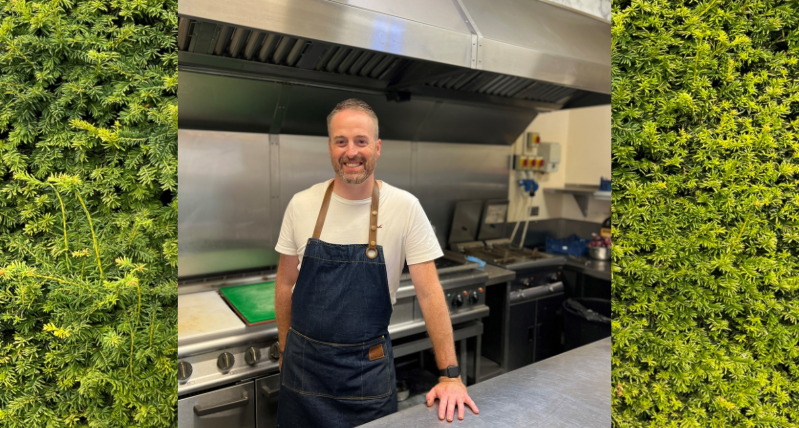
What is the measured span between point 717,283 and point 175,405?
2.81 ft

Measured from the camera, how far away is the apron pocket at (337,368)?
143 centimetres

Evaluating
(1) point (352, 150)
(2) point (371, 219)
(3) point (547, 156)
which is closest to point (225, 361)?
(2) point (371, 219)

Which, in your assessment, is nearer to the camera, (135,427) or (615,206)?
(135,427)

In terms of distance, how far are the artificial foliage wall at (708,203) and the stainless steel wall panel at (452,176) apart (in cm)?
208

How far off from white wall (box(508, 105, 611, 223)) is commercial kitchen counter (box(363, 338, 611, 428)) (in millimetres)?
2559

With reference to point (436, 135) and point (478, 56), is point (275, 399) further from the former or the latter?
point (436, 135)

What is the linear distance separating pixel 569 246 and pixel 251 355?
2492 mm

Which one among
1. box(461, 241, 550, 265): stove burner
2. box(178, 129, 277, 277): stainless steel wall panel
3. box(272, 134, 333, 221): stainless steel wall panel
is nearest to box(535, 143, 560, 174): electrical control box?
box(461, 241, 550, 265): stove burner

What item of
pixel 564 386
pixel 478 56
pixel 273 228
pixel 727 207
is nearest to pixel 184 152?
pixel 273 228

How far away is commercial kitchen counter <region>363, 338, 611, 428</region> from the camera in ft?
2.69

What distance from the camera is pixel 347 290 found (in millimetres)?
1433

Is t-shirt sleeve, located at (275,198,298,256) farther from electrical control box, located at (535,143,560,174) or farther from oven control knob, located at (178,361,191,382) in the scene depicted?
electrical control box, located at (535,143,560,174)

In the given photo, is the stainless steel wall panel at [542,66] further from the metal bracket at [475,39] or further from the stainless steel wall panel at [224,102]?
the stainless steel wall panel at [224,102]

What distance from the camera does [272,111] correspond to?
7.03ft
